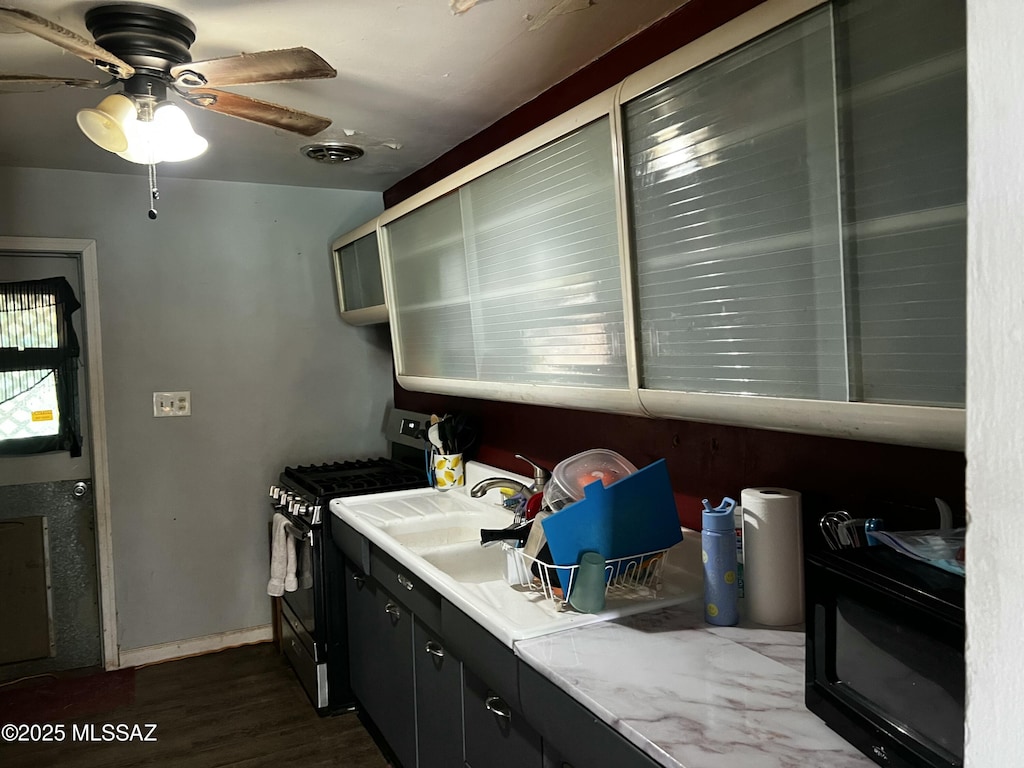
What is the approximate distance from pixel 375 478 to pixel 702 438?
5.68 feet

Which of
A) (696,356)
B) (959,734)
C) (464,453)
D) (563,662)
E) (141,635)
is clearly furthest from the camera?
(141,635)

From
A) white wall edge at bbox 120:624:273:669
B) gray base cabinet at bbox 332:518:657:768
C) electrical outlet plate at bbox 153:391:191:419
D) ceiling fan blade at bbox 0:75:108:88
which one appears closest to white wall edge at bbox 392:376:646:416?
gray base cabinet at bbox 332:518:657:768

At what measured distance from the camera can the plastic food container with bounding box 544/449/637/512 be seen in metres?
1.88

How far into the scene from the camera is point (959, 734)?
2.95 feet

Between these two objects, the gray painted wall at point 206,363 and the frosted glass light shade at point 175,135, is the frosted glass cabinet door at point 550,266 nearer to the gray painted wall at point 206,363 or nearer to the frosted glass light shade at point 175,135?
the frosted glass light shade at point 175,135

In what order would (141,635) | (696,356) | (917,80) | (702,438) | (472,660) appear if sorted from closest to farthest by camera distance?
(917,80)
(696,356)
(472,660)
(702,438)
(141,635)

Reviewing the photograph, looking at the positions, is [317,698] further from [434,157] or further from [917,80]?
[917,80]

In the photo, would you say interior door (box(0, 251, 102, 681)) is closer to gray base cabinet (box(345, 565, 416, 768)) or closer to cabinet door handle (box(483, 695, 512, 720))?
gray base cabinet (box(345, 565, 416, 768))

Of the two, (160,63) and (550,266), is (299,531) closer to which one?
(550,266)

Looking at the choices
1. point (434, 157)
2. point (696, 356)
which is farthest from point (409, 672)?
point (434, 157)

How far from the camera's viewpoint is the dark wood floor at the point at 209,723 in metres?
2.65

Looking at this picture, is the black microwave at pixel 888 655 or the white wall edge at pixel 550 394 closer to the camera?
the black microwave at pixel 888 655

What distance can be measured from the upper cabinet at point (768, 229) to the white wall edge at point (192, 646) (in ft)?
7.53

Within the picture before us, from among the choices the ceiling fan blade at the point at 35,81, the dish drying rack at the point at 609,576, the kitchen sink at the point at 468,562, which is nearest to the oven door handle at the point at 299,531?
the kitchen sink at the point at 468,562
